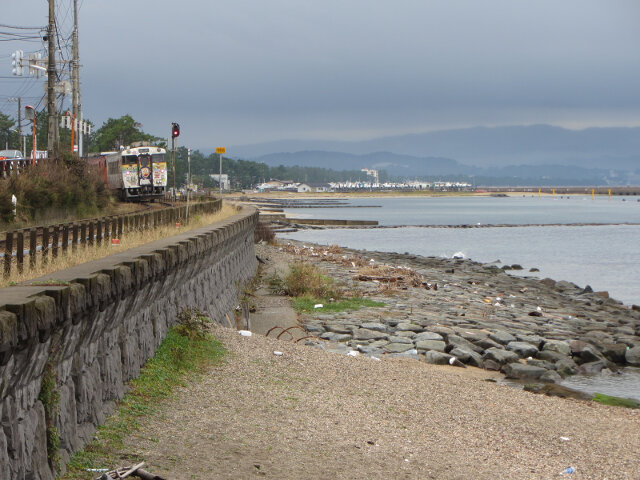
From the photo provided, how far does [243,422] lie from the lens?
7.97 metres

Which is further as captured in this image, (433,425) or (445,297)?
(445,297)

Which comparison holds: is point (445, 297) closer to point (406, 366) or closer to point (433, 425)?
point (406, 366)

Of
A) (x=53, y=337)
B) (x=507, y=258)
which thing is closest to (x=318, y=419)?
(x=53, y=337)

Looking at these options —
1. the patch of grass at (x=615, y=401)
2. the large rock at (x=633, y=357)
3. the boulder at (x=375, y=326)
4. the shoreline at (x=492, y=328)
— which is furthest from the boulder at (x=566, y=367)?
the boulder at (x=375, y=326)

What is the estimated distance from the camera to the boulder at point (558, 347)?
17047mm

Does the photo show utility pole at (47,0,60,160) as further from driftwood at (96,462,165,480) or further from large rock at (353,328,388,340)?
driftwood at (96,462,165,480)

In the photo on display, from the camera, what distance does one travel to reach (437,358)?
573 inches

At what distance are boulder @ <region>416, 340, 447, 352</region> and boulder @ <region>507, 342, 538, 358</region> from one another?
1.73 meters

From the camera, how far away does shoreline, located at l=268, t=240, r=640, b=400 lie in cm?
1530

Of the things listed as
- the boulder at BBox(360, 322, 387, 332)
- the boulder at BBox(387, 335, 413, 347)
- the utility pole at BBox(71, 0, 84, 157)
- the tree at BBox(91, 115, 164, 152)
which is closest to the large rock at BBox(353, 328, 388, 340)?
the boulder at BBox(387, 335, 413, 347)

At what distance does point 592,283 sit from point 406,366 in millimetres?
30038

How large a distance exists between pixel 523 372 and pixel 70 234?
11.8 meters

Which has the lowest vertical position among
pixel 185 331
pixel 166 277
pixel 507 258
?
pixel 507 258

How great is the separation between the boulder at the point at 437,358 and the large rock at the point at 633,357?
4563 mm
